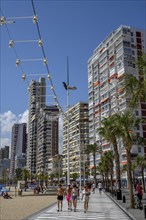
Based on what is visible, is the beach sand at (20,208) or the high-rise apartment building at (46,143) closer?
the beach sand at (20,208)

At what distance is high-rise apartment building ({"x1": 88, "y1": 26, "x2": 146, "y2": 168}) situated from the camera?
93606 mm

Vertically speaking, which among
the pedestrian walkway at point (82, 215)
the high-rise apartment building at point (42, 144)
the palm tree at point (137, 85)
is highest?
the high-rise apartment building at point (42, 144)

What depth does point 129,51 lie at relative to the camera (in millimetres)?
96625

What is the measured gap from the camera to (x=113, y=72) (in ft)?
330

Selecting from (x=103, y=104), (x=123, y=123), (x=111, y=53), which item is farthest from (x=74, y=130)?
(x=123, y=123)

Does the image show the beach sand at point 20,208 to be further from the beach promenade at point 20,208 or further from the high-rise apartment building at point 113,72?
the high-rise apartment building at point 113,72

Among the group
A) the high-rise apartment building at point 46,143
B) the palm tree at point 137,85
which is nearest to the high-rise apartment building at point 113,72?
the high-rise apartment building at point 46,143

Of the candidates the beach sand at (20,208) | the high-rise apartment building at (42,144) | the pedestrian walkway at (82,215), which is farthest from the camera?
the high-rise apartment building at (42,144)

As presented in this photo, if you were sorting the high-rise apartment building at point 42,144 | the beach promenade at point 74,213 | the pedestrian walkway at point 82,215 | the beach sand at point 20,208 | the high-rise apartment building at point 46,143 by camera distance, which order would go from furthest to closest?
1. the high-rise apartment building at point 42,144
2. the high-rise apartment building at point 46,143
3. the beach sand at point 20,208
4. the beach promenade at point 74,213
5. the pedestrian walkway at point 82,215

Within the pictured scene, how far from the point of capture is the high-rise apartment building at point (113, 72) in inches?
3685

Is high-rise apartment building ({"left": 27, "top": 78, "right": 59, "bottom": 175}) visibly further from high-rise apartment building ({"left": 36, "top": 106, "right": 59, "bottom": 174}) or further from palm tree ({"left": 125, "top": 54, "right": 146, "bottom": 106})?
palm tree ({"left": 125, "top": 54, "right": 146, "bottom": 106})

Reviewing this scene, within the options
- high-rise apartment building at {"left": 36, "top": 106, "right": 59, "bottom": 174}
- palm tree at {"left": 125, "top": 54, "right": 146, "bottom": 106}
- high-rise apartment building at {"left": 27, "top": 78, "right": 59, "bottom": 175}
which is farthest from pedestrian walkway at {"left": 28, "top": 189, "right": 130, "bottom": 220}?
high-rise apartment building at {"left": 36, "top": 106, "right": 59, "bottom": 174}

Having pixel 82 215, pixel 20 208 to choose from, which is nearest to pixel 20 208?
pixel 20 208

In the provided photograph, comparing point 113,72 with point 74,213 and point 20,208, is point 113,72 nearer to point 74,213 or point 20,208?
point 20,208
